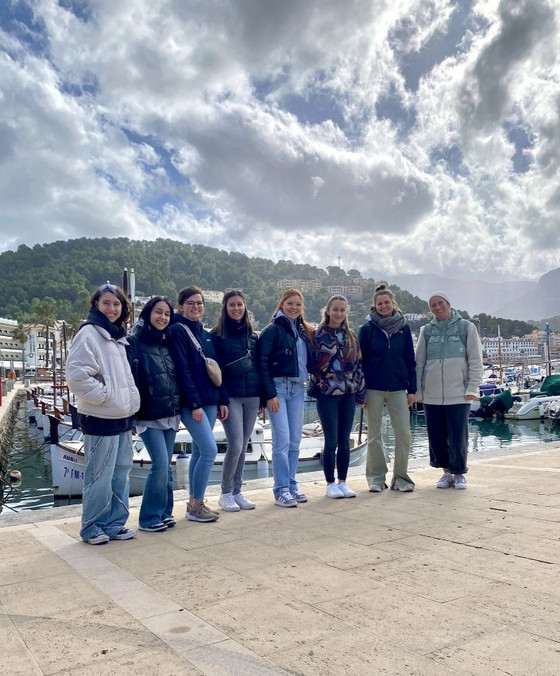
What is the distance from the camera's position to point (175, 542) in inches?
165

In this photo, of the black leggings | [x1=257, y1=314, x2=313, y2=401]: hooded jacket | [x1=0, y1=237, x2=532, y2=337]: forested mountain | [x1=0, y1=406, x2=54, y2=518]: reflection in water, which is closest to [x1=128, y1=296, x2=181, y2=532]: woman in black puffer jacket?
[x1=257, y1=314, x2=313, y2=401]: hooded jacket

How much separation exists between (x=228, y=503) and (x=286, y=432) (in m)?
0.81

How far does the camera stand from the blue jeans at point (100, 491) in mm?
4250

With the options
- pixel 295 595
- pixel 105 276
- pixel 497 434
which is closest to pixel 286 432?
pixel 295 595

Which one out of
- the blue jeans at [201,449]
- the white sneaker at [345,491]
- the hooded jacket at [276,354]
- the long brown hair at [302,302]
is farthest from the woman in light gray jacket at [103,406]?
the white sneaker at [345,491]

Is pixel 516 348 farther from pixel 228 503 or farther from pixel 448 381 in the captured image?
pixel 228 503

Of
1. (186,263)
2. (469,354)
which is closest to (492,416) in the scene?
(469,354)

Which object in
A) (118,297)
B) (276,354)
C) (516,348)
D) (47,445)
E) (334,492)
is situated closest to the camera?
(118,297)

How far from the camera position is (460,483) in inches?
234

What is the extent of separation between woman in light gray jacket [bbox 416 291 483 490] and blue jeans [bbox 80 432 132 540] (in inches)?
127

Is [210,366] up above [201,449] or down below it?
above

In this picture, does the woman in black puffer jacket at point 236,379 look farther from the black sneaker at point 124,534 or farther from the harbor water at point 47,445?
the harbor water at point 47,445

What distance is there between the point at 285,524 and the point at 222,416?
1.04 metres

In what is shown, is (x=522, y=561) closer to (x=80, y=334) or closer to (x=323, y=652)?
(x=323, y=652)
